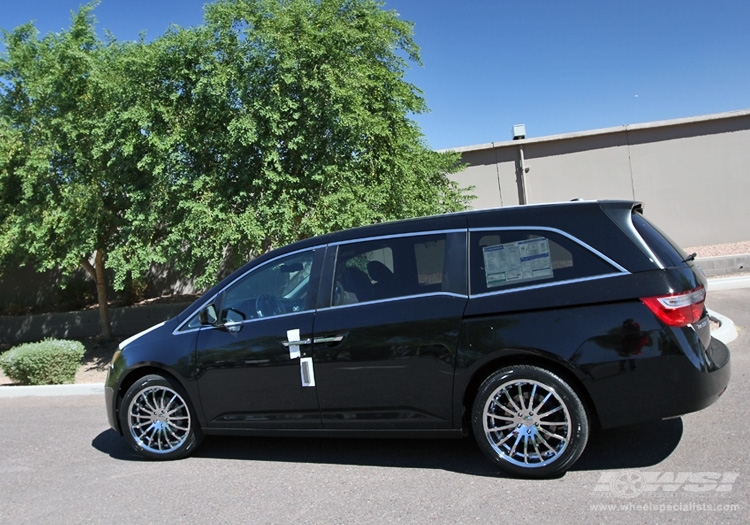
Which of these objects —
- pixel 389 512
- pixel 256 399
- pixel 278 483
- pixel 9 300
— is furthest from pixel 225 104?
pixel 9 300

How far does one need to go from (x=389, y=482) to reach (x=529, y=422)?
1093 millimetres

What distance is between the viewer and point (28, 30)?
1089 centimetres

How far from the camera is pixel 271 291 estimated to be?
521 cm

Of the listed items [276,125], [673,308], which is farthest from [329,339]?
[276,125]

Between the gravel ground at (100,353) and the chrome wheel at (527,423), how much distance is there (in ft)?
23.3

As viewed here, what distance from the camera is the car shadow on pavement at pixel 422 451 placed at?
14.8ft

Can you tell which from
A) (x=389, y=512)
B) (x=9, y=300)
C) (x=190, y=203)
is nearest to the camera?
(x=389, y=512)

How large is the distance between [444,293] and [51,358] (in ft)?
23.0

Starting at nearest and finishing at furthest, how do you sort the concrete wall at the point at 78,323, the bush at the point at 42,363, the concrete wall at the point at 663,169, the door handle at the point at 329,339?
1. the door handle at the point at 329,339
2. the bush at the point at 42,363
3. the concrete wall at the point at 78,323
4. the concrete wall at the point at 663,169

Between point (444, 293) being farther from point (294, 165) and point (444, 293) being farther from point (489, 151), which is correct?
point (489, 151)

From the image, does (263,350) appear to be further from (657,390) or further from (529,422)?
(657,390)

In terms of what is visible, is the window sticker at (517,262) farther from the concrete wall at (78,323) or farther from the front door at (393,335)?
the concrete wall at (78,323)

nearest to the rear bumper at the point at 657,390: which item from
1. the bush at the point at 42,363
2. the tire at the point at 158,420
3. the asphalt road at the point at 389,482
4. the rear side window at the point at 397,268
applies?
the asphalt road at the point at 389,482

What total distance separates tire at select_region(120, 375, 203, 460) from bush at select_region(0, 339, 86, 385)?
14.2ft
